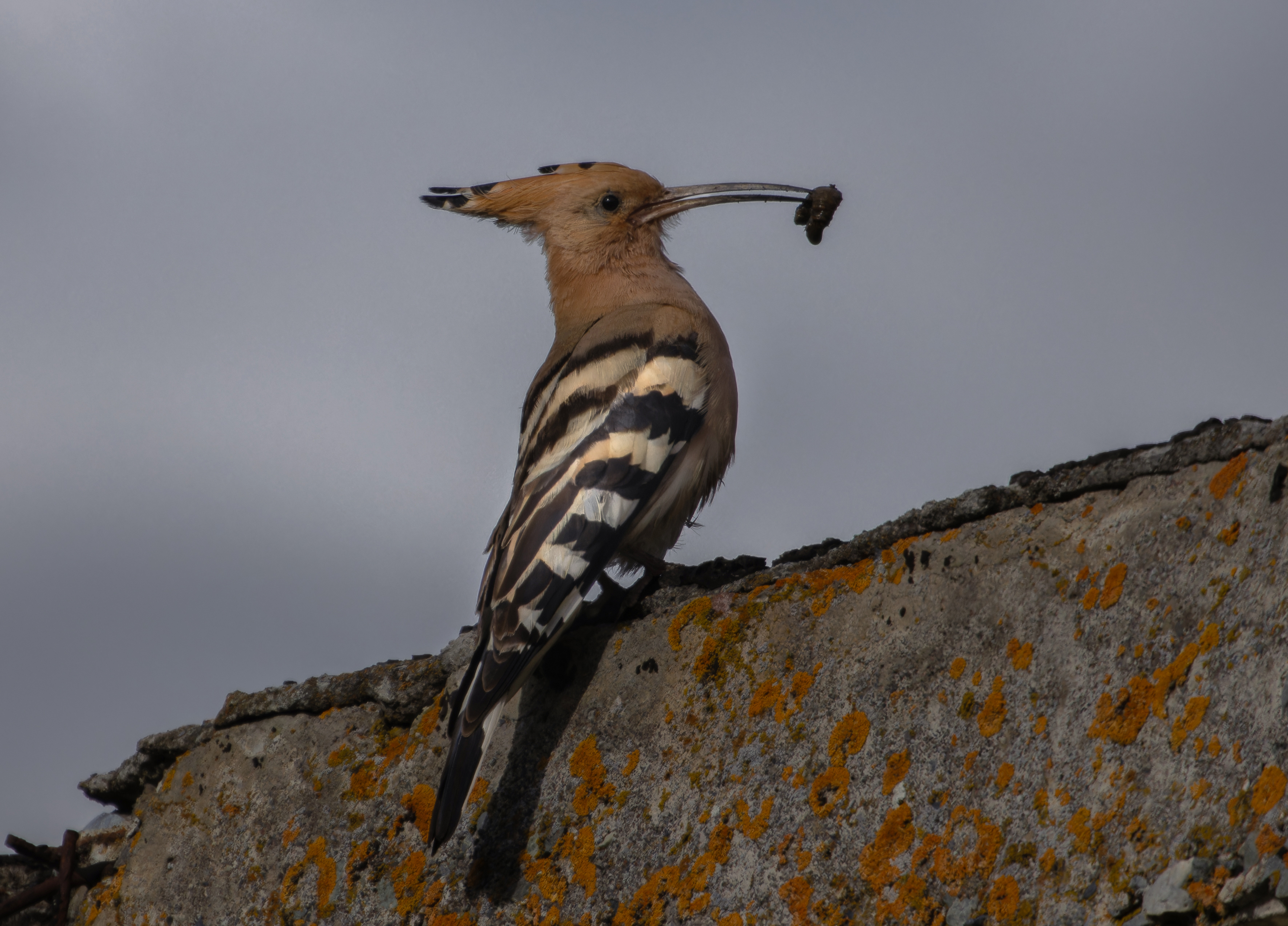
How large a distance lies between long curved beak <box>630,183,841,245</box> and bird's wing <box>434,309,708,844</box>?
882 mm

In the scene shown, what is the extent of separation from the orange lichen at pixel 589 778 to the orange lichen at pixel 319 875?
1.97 ft

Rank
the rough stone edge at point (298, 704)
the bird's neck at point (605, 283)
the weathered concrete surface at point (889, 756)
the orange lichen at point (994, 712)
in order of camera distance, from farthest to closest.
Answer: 1. the bird's neck at point (605, 283)
2. the rough stone edge at point (298, 704)
3. the orange lichen at point (994, 712)
4. the weathered concrete surface at point (889, 756)

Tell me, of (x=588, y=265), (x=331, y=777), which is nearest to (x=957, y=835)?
(x=331, y=777)

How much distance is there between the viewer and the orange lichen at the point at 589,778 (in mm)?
2201

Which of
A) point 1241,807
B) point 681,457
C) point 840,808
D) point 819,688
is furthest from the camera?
point 681,457

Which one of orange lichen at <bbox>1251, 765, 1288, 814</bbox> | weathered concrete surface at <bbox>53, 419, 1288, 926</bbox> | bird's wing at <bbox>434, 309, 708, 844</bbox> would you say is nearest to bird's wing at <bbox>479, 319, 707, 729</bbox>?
bird's wing at <bbox>434, 309, 708, 844</bbox>

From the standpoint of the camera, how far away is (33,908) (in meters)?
2.93

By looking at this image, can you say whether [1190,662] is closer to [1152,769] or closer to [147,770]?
[1152,769]

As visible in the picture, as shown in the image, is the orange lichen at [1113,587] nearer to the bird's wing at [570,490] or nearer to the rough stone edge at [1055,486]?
the rough stone edge at [1055,486]

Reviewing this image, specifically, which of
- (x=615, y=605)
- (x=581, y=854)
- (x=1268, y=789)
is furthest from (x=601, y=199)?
(x=1268, y=789)

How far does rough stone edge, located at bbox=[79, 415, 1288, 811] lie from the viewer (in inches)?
67.9

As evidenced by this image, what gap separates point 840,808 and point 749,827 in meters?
0.17

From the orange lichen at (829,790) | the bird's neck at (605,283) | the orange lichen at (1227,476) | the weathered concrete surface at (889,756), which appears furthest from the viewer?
the bird's neck at (605,283)

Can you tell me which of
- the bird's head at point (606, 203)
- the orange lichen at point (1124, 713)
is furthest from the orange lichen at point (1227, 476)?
the bird's head at point (606, 203)
